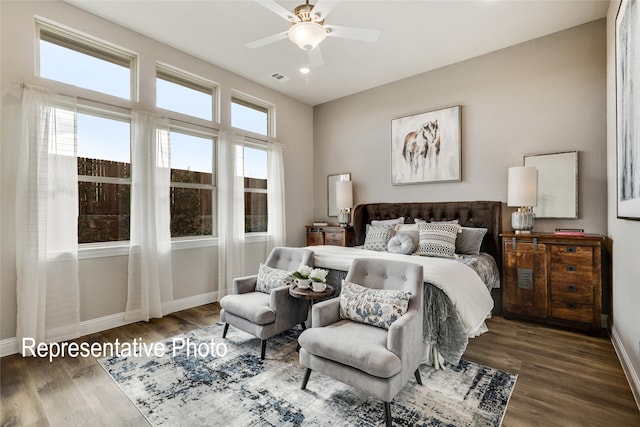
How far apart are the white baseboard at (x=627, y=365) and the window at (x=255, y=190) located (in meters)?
4.52

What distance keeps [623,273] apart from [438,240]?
1.56 m

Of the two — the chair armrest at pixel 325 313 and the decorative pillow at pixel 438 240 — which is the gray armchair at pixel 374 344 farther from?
the decorative pillow at pixel 438 240

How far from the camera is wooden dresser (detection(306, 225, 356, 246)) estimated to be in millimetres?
5125

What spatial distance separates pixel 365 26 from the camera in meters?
3.52

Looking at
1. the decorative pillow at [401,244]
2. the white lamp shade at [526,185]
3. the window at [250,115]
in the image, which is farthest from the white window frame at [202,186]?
the white lamp shade at [526,185]

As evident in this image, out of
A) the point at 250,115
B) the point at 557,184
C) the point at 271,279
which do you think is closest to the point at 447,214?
the point at 557,184

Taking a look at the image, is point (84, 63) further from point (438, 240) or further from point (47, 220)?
point (438, 240)

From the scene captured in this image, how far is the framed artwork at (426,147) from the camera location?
14.5 feet

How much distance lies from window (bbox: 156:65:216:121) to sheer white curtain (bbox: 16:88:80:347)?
1.13m

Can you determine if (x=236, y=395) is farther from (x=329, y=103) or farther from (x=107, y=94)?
(x=329, y=103)

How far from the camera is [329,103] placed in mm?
5938

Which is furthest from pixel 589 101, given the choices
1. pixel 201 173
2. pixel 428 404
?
pixel 201 173

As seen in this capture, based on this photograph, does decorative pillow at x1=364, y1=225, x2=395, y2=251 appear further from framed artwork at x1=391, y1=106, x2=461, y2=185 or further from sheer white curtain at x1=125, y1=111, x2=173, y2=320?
sheer white curtain at x1=125, y1=111, x2=173, y2=320

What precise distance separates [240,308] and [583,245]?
3507mm
